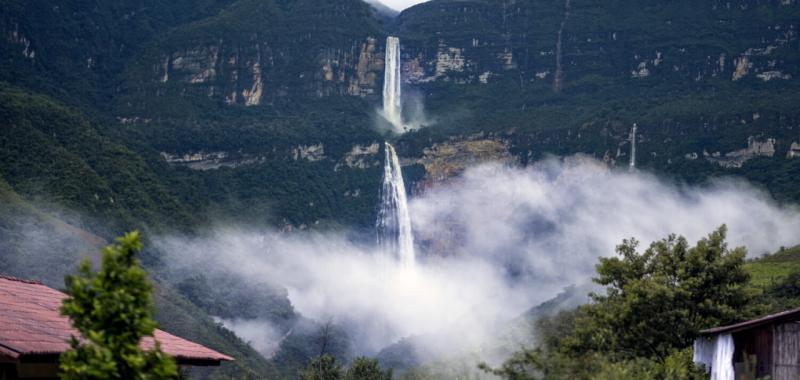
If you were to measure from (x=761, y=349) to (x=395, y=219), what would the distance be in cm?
13534

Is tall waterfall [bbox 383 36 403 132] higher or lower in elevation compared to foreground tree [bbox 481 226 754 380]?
lower

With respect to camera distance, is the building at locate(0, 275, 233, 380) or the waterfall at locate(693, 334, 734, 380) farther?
the waterfall at locate(693, 334, 734, 380)

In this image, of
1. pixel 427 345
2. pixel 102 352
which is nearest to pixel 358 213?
pixel 427 345

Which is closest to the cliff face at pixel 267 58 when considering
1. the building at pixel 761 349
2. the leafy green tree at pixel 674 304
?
the leafy green tree at pixel 674 304

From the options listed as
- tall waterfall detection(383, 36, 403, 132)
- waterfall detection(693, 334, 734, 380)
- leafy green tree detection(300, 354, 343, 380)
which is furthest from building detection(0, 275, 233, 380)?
tall waterfall detection(383, 36, 403, 132)

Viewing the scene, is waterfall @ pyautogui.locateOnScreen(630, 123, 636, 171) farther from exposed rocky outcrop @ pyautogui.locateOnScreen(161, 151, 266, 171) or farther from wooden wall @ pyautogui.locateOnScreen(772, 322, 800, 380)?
wooden wall @ pyautogui.locateOnScreen(772, 322, 800, 380)

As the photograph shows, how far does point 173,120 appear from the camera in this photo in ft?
565

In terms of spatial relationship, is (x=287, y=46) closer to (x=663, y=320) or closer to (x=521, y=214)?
(x=521, y=214)

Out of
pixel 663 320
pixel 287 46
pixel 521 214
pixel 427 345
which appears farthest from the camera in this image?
pixel 287 46

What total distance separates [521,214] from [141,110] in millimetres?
53362

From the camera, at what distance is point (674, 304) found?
123ft

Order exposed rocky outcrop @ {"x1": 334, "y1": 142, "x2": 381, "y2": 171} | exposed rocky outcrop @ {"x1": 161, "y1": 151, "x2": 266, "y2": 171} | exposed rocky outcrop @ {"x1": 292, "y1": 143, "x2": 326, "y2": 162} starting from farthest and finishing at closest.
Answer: exposed rocky outcrop @ {"x1": 334, "y1": 142, "x2": 381, "y2": 171} < exposed rocky outcrop @ {"x1": 292, "y1": 143, "x2": 326, "y2": 162} < exposed rocky outcrop @ {"x1": 161, "y1": 151, "x2": 266, "y2": 171}

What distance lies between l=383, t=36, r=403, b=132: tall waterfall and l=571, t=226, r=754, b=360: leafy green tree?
148 meters

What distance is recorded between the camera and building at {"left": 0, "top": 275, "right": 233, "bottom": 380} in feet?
56.7
